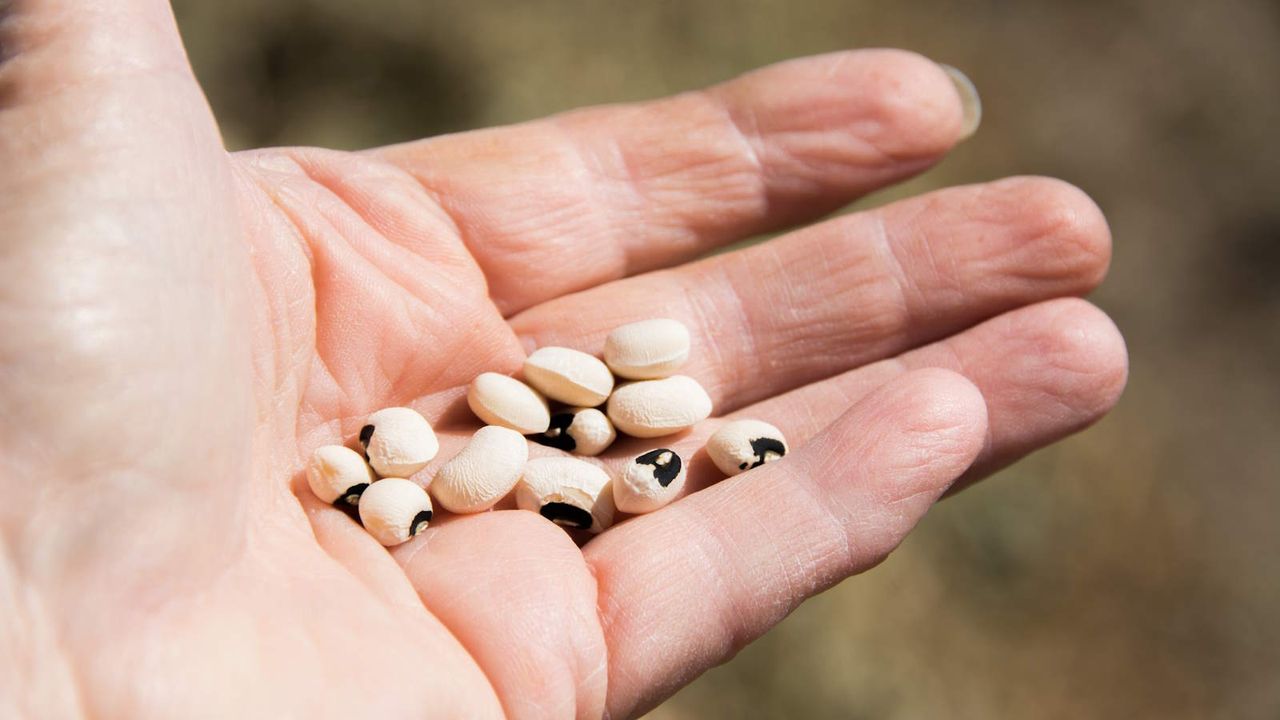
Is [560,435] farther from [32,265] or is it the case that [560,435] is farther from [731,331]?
[32,265]

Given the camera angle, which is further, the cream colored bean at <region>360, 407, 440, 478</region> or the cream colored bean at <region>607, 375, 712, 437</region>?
the cream colored bean at <region>607, 375, 712, 437</region>

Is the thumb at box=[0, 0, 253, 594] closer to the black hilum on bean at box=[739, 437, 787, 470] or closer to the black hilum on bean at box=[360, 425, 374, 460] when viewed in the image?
the black hilum on bean at box=[360, 425, 374, 460]

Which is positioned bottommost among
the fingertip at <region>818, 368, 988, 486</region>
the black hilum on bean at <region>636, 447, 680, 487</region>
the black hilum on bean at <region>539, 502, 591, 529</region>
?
the black hilum on bean at <region>539, 502, 591, 529</region>

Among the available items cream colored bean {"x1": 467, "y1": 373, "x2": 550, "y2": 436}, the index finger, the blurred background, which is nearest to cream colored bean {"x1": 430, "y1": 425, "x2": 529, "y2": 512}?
cream colored bean {"x1": 467, "y1": 373, "x2": 550, "y2": 436}

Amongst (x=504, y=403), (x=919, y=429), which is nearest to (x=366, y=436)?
(x=504, y=403)

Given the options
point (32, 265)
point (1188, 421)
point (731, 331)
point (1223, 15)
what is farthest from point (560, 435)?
point (1223, 15)

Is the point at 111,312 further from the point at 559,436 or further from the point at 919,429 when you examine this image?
the point at 919,429

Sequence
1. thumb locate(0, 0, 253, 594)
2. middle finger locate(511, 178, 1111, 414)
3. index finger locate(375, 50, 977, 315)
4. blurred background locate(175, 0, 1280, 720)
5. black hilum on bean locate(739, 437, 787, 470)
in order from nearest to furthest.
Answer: thumb locate(0, 0, 253, 594)
black hilum on bean locate(739, 437, 787, 470)
middle finger locate(511, 178, 1111, 414)
index finger locate(375, 50, 977, 315)
blurred background locate(175, 0, 1280, 720)

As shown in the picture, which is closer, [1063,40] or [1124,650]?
[1124,650]
